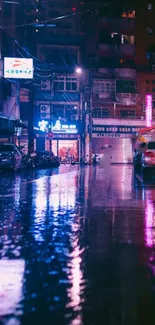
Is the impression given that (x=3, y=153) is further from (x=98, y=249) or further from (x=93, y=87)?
(x=93, y=87)

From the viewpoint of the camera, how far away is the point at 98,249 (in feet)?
22.6

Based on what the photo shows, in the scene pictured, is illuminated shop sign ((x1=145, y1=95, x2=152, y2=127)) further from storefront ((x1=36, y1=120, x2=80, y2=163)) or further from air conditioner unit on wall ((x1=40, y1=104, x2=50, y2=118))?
air conditioner unit on wall ((x1=40, y1=104, x2=50, y2=118))

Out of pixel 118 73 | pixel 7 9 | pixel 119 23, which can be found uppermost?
pixel 119 23

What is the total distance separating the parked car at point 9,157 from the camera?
28922 millimetres

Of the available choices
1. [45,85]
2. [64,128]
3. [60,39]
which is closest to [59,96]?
[45,85]

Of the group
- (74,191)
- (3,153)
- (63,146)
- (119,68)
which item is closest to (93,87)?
(119,68)

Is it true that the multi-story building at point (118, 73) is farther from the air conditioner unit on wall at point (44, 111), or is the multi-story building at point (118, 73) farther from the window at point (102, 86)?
the air conditioner unit on wall at point (44, 111)

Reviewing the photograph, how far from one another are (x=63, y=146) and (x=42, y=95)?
23.2 feet

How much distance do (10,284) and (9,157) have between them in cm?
2435

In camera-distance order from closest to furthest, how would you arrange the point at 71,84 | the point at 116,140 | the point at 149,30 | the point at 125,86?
the point at 71,84 < the point at 125,86 < the point at 116,140 < the point at 149,30

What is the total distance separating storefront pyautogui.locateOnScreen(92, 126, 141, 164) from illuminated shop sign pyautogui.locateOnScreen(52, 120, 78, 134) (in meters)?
3.02

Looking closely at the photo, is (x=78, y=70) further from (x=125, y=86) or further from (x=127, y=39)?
(x=127, y=39)

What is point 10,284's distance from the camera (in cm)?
509

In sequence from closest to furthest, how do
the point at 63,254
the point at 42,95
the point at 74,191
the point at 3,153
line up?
the point at 63,254 < the point at 74,191 < the point at 3,153 < the point at 42,95
